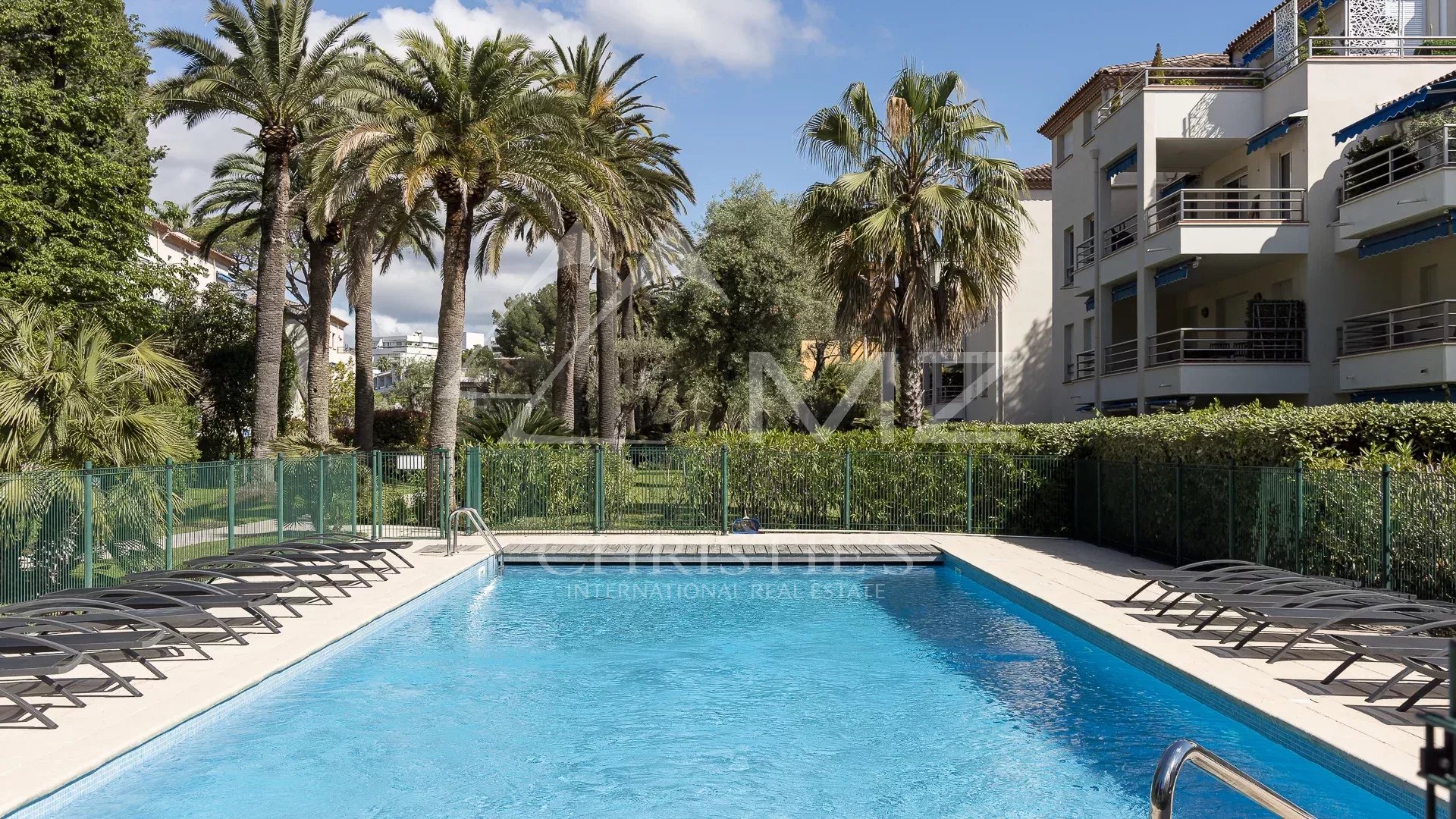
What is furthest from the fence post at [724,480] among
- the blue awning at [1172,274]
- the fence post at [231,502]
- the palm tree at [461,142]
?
the blue awning at [1172,274]

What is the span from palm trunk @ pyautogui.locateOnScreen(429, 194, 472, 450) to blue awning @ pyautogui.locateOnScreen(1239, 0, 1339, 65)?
63.1ft

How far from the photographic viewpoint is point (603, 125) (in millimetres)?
25641

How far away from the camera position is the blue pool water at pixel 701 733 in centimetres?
652

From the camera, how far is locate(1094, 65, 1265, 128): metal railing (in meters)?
22.6

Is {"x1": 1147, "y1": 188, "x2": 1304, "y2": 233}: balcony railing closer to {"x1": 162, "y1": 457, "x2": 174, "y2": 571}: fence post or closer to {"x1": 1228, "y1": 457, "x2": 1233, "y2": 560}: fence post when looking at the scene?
{"x1": 1228, "y1": 457, "x2": 1233, "y2": 560}: fence post

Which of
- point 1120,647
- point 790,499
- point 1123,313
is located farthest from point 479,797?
point 1123,313

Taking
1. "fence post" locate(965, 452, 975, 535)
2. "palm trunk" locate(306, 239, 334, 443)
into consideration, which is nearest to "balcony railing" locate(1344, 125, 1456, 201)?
"fence post" locate(965, 452, 975, 535)

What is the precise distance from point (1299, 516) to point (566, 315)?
18586 mm

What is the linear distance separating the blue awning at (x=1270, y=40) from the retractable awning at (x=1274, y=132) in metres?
3.84

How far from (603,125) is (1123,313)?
568 inches

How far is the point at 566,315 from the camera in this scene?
26453mm

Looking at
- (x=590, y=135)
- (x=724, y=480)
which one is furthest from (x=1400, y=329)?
(x=590, y=135)

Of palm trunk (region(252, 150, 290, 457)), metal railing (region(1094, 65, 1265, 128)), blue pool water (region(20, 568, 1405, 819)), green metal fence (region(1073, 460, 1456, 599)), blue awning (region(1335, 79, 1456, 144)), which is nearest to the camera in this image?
blue pool water (region(20, 568, 1405, 819))

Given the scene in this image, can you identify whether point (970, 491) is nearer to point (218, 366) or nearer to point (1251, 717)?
point (1251, 717)
